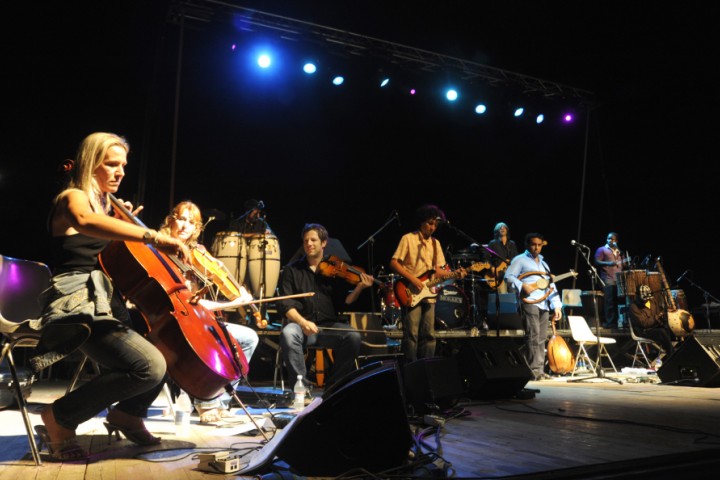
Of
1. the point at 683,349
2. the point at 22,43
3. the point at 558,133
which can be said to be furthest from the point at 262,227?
the point at 558,133

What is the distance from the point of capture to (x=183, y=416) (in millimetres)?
3260

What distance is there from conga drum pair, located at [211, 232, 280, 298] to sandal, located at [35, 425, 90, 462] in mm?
4416

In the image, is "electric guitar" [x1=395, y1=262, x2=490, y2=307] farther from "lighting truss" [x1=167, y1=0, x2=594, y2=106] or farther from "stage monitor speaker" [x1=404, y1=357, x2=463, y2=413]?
"lighting truss" [x1=167, y1=0, x2=594, y2=106]

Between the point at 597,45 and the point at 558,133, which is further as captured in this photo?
the point at 558,133

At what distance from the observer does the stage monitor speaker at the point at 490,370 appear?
4.55 metres

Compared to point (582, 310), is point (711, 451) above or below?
below

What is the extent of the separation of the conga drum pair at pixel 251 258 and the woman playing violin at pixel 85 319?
14.5 feet

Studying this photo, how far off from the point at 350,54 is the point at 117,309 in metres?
7.60

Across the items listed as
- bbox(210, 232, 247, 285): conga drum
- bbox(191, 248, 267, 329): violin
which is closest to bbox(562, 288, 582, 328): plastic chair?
bbox(210, 232, 247, 285): conga drum

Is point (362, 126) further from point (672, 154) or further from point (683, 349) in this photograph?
point (683, 349)

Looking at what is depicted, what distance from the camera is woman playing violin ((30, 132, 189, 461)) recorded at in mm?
2252

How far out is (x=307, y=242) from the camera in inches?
194

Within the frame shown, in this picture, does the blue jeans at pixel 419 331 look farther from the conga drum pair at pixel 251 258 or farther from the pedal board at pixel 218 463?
the pedal board at pixel 218 463

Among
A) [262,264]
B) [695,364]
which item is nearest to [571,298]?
[695,364]
